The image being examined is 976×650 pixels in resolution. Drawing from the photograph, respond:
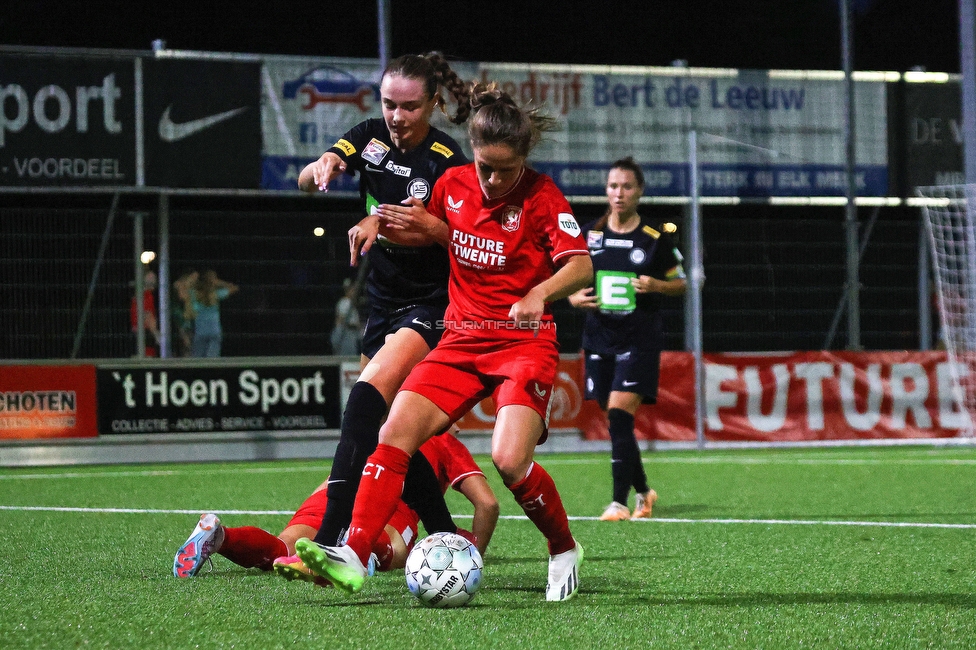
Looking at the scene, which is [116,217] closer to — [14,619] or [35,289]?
[35,289]

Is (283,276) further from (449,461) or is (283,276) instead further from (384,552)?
(384,552)

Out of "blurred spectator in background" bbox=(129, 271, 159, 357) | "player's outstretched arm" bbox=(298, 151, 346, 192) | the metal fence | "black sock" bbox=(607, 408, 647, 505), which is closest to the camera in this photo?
"player's outstretched arm" bbox=(298, 151, 346, 192)

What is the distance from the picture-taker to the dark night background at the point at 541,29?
2225cm

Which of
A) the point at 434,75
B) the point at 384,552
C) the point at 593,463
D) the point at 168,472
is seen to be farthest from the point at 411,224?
the point at 593,463

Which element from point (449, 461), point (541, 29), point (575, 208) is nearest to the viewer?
point (449, 461)

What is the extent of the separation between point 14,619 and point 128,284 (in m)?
9.47

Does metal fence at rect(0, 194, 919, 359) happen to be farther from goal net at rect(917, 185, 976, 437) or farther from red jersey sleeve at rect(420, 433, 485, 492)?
red jersey sleeve at rect(420, 433, 485, 492)

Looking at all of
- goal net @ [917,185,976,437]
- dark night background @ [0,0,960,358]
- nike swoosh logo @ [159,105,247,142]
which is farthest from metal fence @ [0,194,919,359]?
nike swoosh logo @ [159,105,247,142]

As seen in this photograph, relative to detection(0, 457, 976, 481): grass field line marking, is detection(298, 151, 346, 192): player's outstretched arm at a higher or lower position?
higher

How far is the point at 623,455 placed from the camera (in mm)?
7609

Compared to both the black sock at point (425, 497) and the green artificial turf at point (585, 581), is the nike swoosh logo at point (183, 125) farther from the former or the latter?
the black sock at point (425, 497)

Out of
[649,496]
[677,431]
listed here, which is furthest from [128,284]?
[649,496]

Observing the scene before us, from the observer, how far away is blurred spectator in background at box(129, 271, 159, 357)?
13172 millimetres

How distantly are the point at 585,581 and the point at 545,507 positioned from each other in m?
0.52
